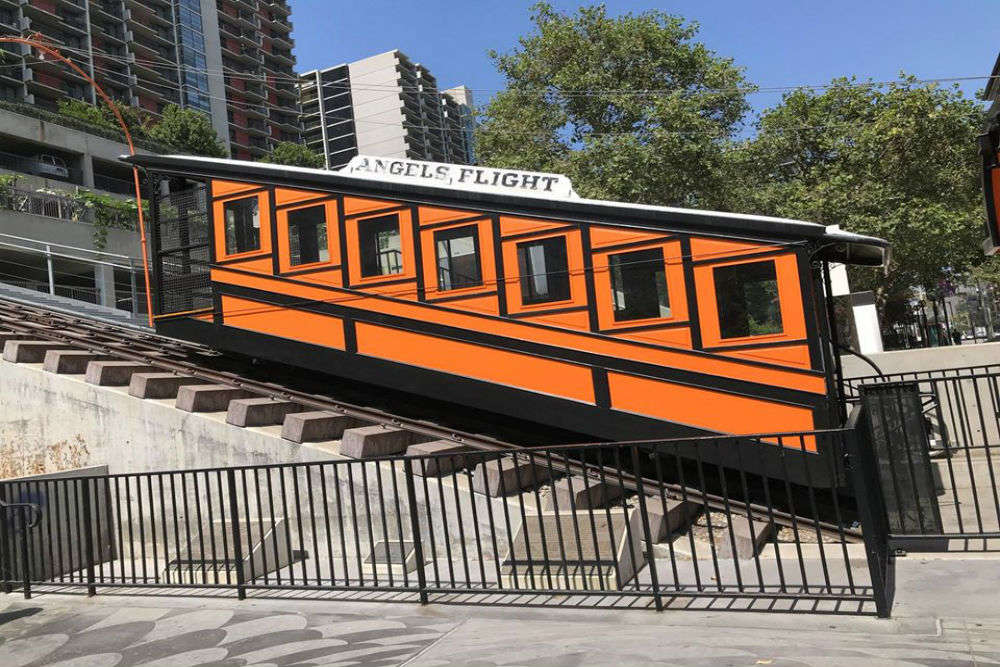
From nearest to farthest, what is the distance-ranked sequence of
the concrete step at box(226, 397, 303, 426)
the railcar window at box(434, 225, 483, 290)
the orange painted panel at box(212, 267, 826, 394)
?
the orange painted panel at box(212, 267, 826, 394)
the concrete step at box(226, 397, 303, 426)
the railcar window at box(434, 225, 483, 290)

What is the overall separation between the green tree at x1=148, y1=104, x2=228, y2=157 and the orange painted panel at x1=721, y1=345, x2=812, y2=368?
Result: 183 feet

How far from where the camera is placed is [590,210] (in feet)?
29.3

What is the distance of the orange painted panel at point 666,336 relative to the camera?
27.9ft

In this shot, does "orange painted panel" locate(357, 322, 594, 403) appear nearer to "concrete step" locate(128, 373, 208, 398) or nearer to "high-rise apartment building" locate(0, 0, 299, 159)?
"concrete step" locate(128, 373, 208, 398)

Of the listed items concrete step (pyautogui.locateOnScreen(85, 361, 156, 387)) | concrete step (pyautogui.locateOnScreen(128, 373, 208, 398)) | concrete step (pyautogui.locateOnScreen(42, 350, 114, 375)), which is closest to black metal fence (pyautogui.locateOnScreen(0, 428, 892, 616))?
concrete step (pyautogui.locateOnScreen(128, 373, 208, 398))

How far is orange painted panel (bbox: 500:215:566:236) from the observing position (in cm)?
916

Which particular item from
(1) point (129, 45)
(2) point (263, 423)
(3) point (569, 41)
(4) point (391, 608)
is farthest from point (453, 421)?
(1) point (129, 45)

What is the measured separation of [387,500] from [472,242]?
339 cm

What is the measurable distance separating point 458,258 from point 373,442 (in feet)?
8.76

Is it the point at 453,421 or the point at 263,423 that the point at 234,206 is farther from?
the point at 453,421

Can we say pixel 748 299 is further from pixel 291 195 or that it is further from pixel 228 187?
pixel 228 187

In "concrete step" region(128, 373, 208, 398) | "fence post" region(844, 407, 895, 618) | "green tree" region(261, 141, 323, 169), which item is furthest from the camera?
"green tree" region(261, 141, 323, 169)

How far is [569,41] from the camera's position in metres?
26.4

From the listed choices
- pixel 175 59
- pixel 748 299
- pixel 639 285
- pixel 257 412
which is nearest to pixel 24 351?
pixel 257 412
